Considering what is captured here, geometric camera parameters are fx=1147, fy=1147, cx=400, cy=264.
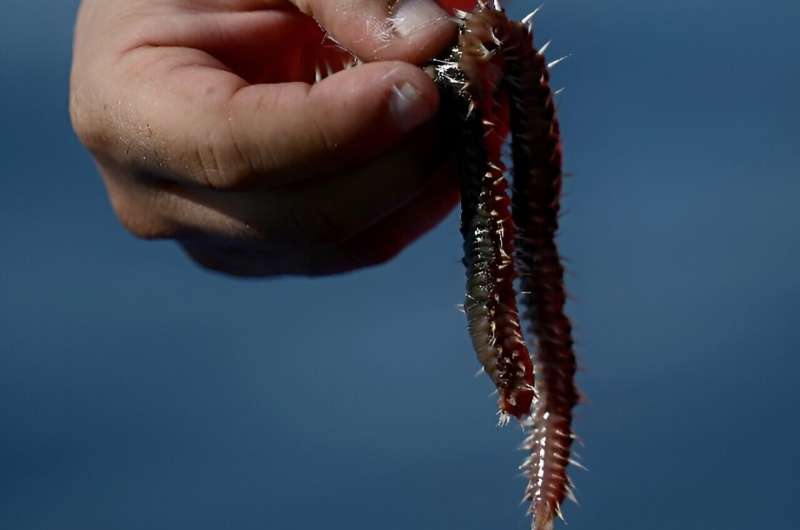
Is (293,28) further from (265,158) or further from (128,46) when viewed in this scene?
(265,158)

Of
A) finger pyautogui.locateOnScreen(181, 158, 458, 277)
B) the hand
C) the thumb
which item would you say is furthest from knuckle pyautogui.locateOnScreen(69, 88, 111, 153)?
the thumb

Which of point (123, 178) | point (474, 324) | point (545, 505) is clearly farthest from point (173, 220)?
point (545, 505)

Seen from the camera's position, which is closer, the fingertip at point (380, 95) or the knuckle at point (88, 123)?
the fingertip at point (380, 95)

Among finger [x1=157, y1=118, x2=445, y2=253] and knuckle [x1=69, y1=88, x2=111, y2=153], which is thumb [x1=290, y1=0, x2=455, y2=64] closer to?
finger [x1=157, y1=118, x2=445, y2=253]

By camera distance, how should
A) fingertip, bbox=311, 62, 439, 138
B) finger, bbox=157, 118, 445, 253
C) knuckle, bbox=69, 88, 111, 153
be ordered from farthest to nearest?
knuckle, bbox=69, 88, 111, 153 → finger, bbox=157, 118, 445, 253 → fingertip, bbox=311, 62, 439, 138

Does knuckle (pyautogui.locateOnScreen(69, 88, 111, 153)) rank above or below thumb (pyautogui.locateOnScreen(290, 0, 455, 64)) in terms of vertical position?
below

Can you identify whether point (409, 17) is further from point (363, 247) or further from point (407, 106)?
point (363, 247)

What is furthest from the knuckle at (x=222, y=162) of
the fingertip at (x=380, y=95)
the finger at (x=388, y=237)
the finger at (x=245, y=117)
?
the finger at (x=388, y=237)

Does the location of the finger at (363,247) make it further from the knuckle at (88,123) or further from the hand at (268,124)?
the knuckle at (88,123)
